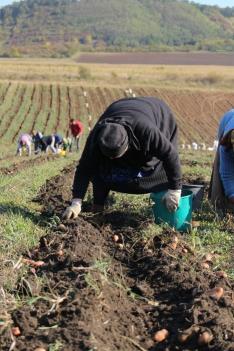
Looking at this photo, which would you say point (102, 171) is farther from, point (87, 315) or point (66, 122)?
point (66, 122)

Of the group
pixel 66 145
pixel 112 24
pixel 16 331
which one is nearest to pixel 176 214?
pixel 16 331

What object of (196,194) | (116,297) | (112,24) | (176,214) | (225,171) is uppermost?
(116,297)

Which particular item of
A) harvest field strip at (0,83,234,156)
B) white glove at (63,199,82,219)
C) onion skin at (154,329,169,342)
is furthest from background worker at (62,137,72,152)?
onion skin at (154,329,169,342)

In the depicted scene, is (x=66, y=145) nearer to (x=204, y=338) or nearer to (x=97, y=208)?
(x=97, y=208)

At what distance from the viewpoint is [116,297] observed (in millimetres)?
3455

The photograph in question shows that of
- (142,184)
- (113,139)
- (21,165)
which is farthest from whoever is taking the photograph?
(21,165)

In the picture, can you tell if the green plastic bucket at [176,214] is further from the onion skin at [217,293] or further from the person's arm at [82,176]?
the onion skin at [217,293]

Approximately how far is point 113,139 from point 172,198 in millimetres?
979

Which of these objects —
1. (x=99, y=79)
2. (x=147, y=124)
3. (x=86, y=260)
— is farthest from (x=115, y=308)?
(x=99, y=79)

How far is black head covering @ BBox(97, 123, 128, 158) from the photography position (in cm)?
452

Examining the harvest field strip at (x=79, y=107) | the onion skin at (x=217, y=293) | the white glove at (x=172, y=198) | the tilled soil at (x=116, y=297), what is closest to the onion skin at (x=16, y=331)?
the tilled soil at (x=116, y=297)

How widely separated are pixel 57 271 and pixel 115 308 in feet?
2.25

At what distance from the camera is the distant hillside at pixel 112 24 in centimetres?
14938

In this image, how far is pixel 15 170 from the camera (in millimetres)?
11117
